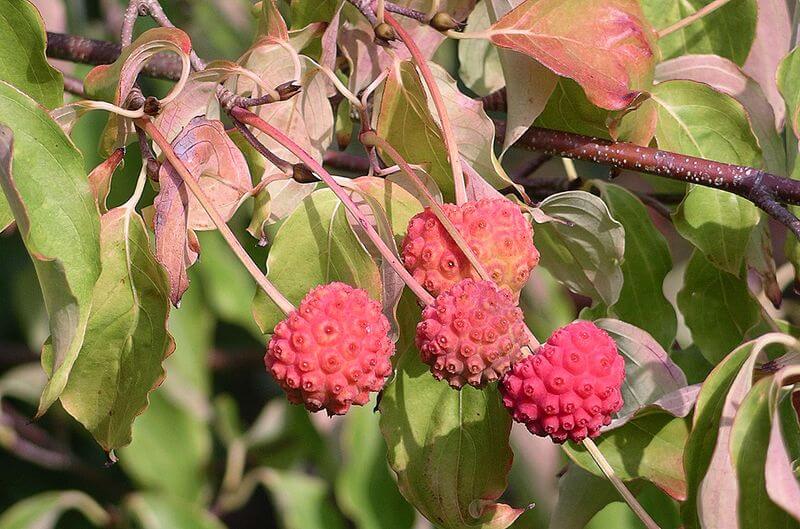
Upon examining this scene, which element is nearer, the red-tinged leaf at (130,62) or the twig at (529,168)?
the red-tinged leaf at (130,62)

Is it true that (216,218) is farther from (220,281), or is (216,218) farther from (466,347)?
(220,281)

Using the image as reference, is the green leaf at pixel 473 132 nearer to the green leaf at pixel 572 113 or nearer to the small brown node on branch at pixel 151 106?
the green leaf at pixel 572 113

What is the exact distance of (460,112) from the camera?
0.83 metres

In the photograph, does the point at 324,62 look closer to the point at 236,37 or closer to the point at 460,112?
the point at 460,112

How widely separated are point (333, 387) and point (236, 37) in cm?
135

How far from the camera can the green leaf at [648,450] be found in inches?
31.3

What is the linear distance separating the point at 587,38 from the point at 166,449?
110 centimetres

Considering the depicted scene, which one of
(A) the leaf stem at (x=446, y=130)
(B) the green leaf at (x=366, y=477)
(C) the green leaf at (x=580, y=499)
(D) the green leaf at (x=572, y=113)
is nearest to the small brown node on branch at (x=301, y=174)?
(A) the leaf stem at (x=446, y=130)

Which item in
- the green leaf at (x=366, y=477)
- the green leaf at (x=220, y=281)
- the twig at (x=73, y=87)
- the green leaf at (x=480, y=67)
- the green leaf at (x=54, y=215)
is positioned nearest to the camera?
the green leaf at (x=54, y=215)

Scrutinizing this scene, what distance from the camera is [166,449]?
166 cm

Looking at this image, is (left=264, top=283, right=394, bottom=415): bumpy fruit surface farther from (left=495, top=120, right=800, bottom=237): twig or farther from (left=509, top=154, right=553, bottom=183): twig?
(left=509, top=154, right=553, bottom=183): twig

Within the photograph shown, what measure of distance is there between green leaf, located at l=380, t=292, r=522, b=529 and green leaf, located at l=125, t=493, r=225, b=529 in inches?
31.1

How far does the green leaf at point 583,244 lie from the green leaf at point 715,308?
0.18 m

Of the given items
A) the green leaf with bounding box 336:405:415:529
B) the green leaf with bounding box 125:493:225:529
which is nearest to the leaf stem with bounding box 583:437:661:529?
the green leaf with bounding box 336:405:415:529
